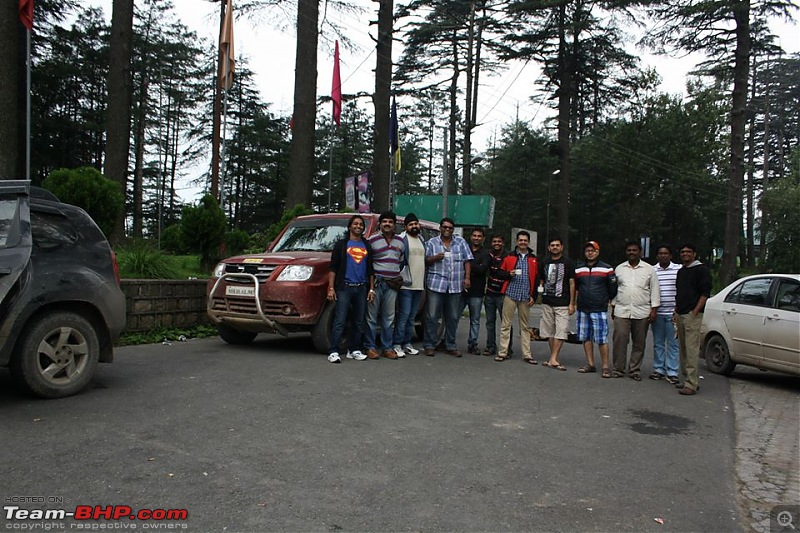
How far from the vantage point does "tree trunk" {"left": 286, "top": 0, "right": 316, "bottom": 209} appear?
1575 centimetres

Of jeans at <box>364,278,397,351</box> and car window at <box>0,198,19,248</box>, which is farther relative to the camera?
jeans at <box>364,278,397,351</box>

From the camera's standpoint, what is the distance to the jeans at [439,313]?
916cm

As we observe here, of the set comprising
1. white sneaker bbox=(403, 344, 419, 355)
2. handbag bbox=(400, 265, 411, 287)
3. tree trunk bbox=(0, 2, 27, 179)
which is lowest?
white sneaker bbox=(403, 344, 419, 355)

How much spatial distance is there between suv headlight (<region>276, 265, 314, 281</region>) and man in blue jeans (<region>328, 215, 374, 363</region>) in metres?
0.34

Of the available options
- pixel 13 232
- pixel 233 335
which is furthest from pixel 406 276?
pixel 13 232

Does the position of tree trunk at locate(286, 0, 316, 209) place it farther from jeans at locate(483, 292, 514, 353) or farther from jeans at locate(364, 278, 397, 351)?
jeans at locate(364, 278, 397, 351)

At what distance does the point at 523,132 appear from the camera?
53.4 m

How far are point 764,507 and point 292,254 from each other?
257 inches

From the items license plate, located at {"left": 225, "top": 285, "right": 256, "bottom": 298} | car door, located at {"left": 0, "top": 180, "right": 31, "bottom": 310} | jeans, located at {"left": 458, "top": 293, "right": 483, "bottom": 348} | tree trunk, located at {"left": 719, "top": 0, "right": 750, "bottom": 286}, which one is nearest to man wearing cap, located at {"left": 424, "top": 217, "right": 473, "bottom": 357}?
jeans, located at {"left": 458, "top": 293, "right": 483, "bottom": 348}

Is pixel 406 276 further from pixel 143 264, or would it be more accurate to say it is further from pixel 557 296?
pixel 143 264

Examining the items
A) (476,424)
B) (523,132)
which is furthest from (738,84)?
(523,132)

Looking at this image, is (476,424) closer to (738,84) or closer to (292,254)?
(292,254)

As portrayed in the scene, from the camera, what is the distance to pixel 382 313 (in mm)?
8664

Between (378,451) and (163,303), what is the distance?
656 cm
